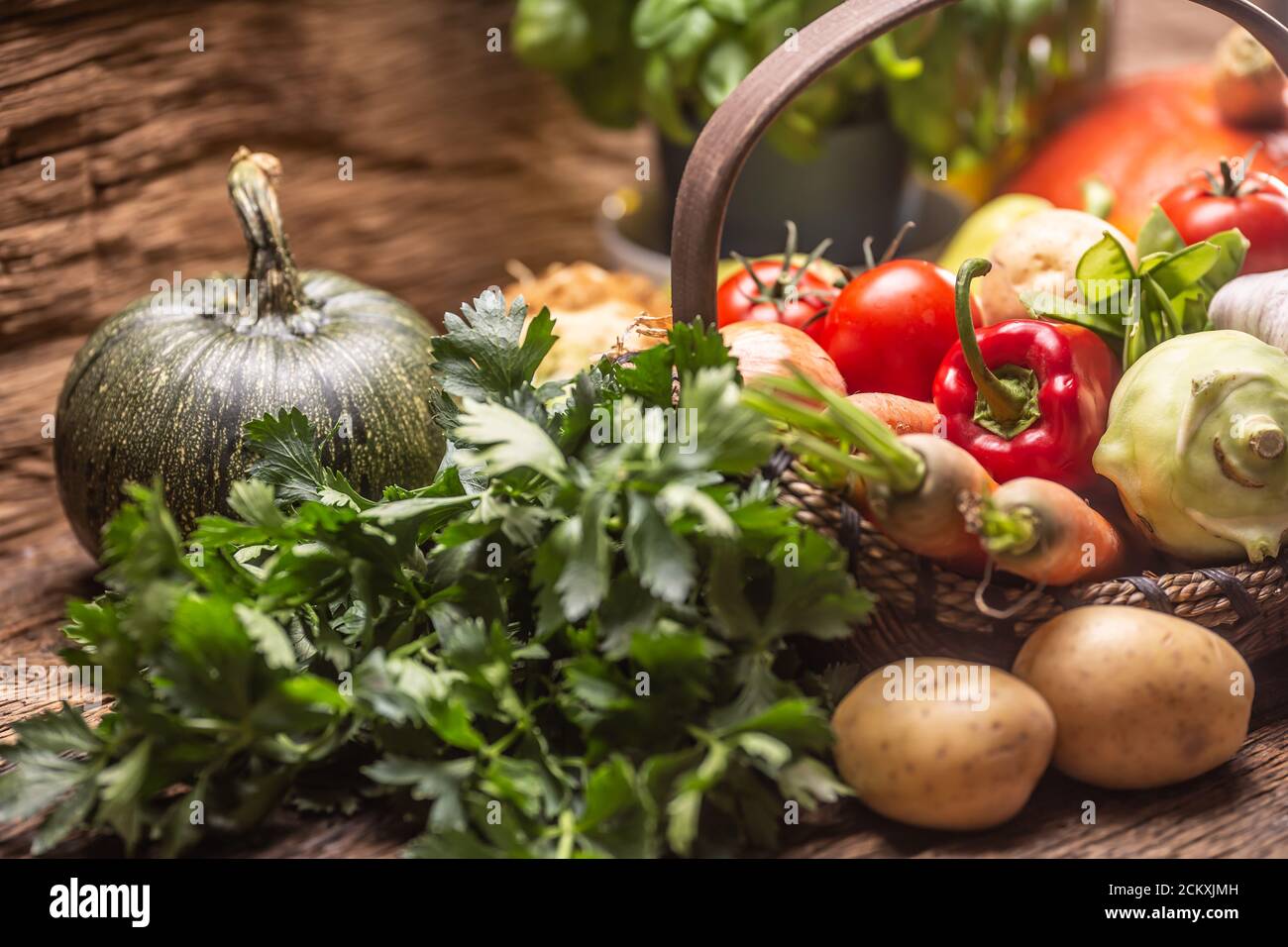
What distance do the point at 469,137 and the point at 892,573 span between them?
3.93 feet

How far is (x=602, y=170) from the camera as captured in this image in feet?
6.48

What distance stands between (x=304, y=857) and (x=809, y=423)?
44 cm

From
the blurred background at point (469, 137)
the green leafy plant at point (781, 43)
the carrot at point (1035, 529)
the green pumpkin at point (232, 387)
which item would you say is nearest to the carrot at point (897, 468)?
the carrot at point (1035, 529)

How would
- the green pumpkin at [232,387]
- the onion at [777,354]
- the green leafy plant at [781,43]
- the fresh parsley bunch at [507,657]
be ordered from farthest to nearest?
the green leafy plant at [781,43], the green pumpkin at [232,387], the onion at [777,354], the fresh parsley bunch at [507,657]

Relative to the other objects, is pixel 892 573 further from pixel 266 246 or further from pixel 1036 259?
pixel 266 246

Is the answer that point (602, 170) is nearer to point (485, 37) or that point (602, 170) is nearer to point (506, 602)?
point (485, 37)

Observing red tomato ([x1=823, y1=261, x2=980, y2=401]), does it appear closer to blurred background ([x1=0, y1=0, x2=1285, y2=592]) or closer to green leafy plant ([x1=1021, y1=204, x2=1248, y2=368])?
green leafy plant ([x1=1021, y1=204, x2=1248, y2=368])

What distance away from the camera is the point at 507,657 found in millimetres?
791

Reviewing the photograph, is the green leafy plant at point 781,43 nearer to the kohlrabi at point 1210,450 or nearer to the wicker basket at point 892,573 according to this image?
the wicker basket at point 892,573

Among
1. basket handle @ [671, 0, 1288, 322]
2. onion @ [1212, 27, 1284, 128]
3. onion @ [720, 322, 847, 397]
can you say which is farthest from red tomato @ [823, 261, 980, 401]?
onion @ [1212, 27, 1284, 128]

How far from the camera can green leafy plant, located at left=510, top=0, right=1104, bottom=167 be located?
59.3 inches

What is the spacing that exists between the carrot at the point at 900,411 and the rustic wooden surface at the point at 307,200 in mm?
285

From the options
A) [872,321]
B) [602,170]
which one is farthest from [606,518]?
[602,170]

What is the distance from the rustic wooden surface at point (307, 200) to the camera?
83 cm
